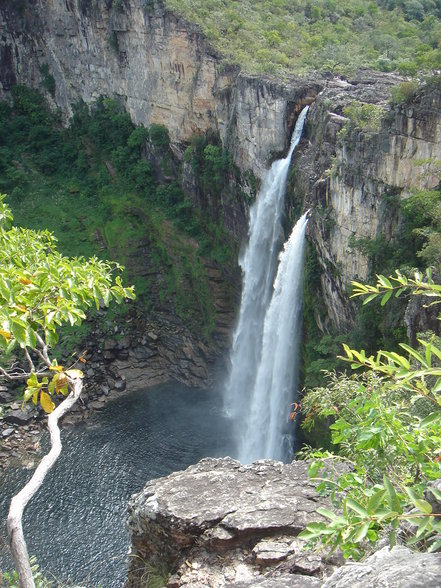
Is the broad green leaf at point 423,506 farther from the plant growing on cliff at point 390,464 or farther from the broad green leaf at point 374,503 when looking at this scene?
the broad green leaf at point 374,503

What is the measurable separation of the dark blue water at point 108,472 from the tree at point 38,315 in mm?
10334

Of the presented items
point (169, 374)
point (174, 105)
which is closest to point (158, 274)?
point (169, 374)

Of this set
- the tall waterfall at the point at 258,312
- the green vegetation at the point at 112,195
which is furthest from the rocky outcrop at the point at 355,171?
the green vegetation at the point at 112,195

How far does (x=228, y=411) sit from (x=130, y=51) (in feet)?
57.9

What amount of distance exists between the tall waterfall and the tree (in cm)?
1399

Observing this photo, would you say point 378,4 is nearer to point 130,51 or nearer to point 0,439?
point 130,51

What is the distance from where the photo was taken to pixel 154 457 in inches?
894

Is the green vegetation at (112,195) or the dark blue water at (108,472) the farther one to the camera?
the green vegetation at (112,195)

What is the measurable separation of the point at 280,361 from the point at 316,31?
17.0 m

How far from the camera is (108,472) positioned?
21.8 m

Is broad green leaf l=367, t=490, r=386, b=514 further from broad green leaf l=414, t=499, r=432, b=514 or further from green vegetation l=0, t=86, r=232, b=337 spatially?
green vegetation l=0, t=86, r=232, b=337

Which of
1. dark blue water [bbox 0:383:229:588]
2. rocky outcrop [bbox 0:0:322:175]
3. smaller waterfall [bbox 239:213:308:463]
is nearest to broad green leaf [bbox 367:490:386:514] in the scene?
dark blue water [bbox 0:383:229:588]

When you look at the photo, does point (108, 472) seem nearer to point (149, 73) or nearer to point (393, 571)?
point (149, 73)

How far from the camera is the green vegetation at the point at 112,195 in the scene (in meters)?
29.3
